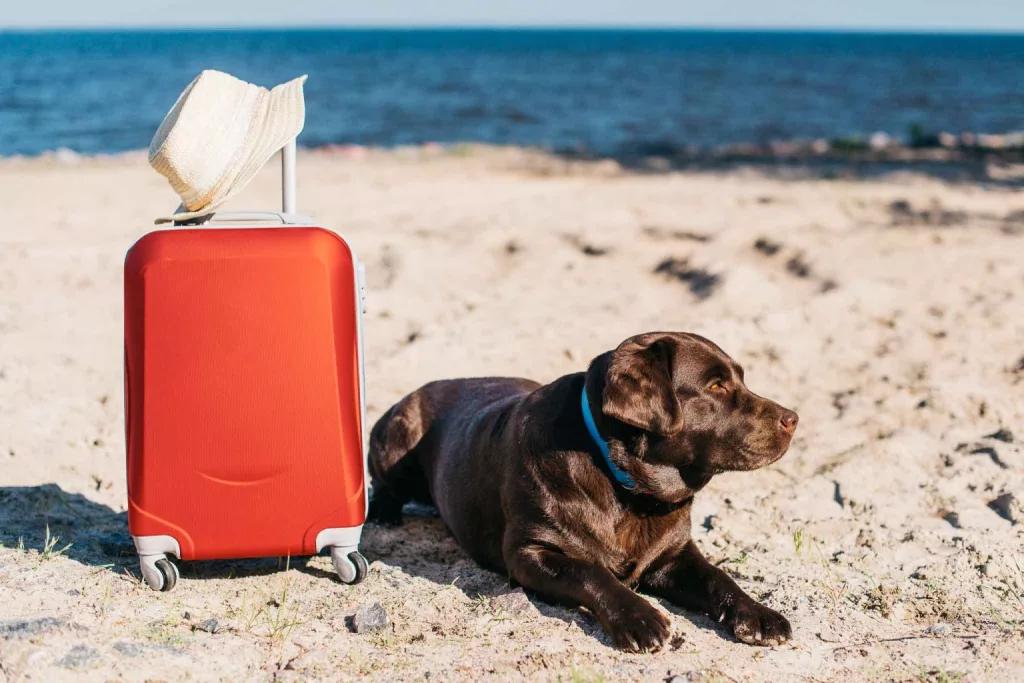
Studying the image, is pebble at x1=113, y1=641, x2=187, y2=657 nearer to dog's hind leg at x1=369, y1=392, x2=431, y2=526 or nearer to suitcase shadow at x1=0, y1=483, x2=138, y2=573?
suitcase shadow at x1=0, y1=483, x2=138, y2=573

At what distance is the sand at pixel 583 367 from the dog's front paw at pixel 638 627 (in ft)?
0.16

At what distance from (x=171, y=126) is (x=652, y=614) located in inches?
96.7

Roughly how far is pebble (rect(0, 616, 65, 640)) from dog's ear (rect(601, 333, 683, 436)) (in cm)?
196

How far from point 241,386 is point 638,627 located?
161 centimetres

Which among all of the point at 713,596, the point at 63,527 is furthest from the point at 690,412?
the point at 63,527

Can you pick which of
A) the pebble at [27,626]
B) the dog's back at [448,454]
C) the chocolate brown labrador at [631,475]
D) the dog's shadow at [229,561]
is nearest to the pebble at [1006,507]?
the chocolate brown labrador at [631,475]

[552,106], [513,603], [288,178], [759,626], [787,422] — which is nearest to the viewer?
[759,626]

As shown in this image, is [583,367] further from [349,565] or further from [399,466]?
[349,565]

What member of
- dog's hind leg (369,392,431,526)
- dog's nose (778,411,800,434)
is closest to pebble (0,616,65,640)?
dog's hind leg (369,392,431,526)

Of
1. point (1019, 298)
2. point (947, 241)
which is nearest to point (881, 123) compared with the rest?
point (947, 241)

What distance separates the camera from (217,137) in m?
3.89

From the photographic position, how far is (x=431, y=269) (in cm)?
878

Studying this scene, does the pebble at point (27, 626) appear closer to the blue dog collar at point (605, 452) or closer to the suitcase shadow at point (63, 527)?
the suitcase shadow at point (63, 527)

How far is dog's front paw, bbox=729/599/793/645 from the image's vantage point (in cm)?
369
